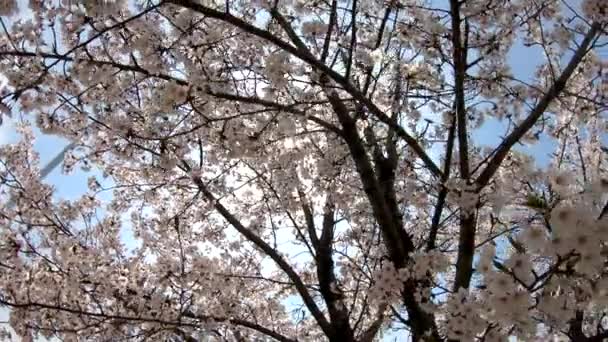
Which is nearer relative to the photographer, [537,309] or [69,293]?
[537,309]

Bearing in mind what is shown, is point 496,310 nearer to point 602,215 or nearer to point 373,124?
point 602,215

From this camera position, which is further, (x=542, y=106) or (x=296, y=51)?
(x=542, y=106)

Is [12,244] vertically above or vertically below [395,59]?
below

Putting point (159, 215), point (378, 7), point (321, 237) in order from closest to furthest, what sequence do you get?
point (378, 7) → point (321, 237) → point (159, 215)

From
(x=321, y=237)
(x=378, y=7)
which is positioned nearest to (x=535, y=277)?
(x=378, y=7)

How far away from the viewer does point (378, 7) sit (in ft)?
17.6

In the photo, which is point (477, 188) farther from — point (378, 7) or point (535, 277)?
point (378, 7)

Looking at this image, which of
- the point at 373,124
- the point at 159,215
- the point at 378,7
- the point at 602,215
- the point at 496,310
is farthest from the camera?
the point at 159,215

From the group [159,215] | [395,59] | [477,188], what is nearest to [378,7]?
[395,59]

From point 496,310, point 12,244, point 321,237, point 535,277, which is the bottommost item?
point 496,310

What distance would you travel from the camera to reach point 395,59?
500 centimetres

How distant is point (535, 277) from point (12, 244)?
514cm

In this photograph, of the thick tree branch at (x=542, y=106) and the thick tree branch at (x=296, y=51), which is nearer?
the thick tree branch at (x=296, y=51)

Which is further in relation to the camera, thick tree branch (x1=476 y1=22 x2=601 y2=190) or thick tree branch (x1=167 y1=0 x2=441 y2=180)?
thick tree branch (x1=476 y1=22 x2=601 y2=190)
